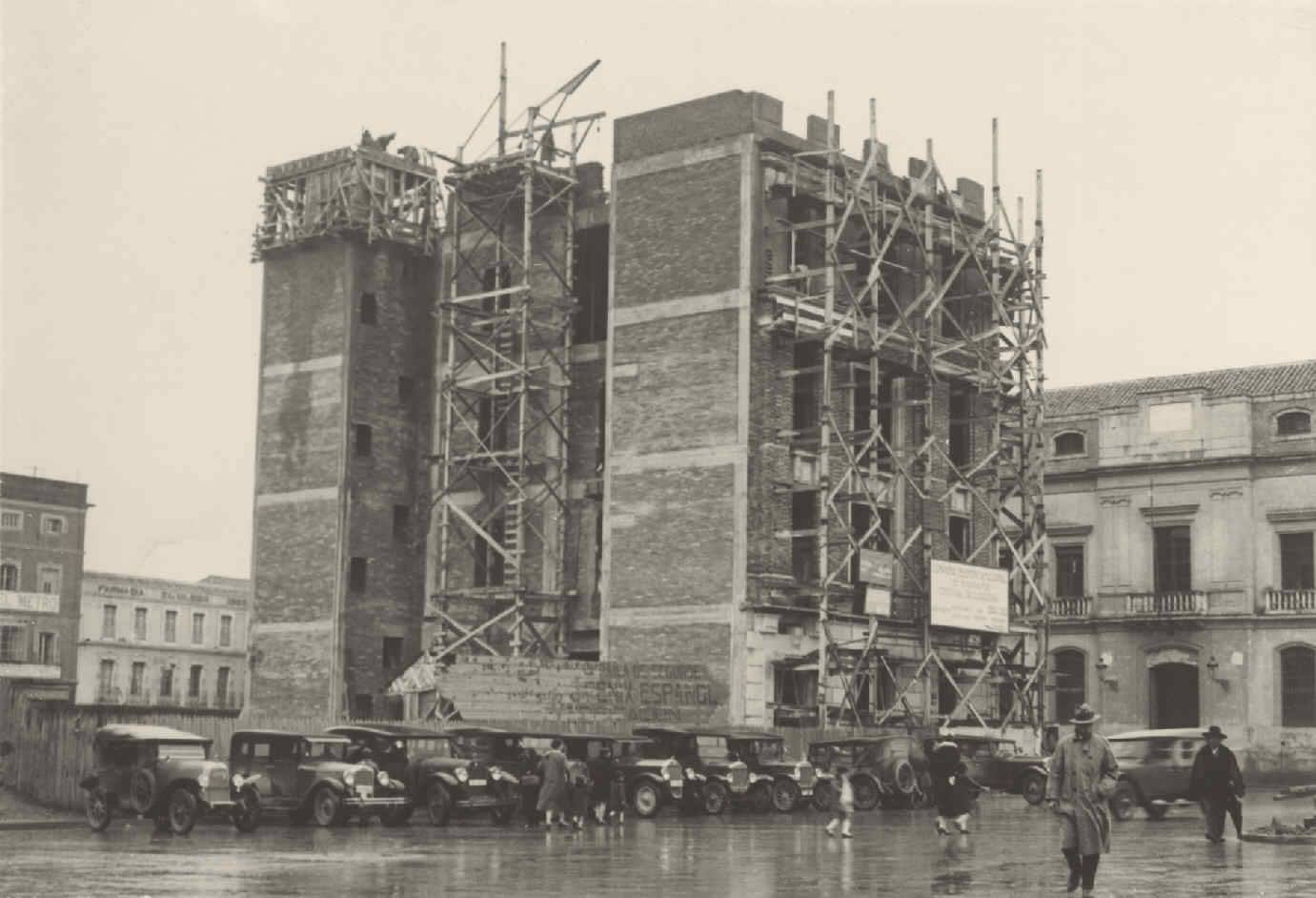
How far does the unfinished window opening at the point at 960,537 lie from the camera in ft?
171

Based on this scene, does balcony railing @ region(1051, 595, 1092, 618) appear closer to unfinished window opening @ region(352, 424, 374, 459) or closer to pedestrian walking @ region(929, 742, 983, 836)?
unfinished window opening @ region(352, 424, 374, 459)

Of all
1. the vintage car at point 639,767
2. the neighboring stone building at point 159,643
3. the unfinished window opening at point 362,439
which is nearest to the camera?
the vintage car at point 639,767

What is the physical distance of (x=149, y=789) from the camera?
93.4 ft

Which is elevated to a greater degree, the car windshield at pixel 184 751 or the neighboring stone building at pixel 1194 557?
the neighboring stone building at pixel 1194 557

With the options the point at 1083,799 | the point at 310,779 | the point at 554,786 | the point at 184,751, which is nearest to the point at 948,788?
the point at 554,786

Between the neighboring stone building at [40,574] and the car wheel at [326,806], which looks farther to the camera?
the neighboring stone building at [40,574]

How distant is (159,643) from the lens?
94375 mm

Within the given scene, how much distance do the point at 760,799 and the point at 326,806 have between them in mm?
9355

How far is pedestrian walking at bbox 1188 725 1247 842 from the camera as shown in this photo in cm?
2606

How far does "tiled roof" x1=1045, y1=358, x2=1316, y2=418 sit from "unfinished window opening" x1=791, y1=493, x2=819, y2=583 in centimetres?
1897

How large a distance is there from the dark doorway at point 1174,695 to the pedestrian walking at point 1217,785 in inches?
1332

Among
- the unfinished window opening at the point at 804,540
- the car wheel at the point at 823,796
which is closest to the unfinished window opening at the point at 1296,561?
the unfinished window opening at the point at 804,540

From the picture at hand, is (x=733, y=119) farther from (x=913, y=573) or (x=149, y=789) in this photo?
(x=149, y=789)

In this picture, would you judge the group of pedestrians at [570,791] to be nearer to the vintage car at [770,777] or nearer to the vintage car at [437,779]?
the vintage car at [437,779]
